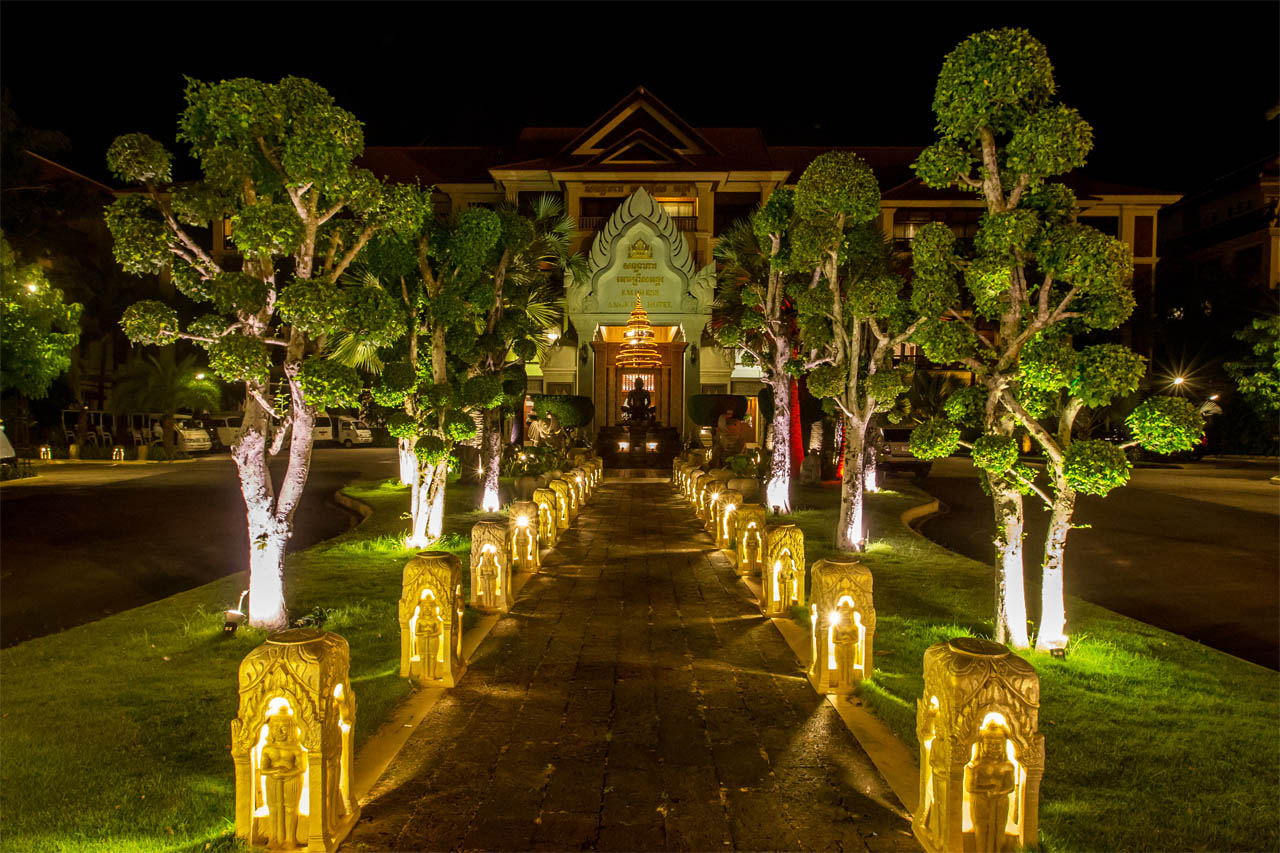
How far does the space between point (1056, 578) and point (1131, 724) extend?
187cm

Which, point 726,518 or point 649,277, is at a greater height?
point 649,277

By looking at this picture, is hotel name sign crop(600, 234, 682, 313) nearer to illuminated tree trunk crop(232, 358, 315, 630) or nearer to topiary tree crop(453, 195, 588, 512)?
topiary tree crop(453, 195, 588, 512)

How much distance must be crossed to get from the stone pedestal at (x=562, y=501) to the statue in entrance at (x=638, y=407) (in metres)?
12.6

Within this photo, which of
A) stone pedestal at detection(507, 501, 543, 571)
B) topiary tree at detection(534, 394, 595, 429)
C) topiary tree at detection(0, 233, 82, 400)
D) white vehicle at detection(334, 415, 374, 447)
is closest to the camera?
stone pedestal at detection(507, 501, 543, 571)

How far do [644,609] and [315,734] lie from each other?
5613mm

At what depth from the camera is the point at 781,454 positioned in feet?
57.7

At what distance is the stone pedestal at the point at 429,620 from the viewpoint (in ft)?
22.0

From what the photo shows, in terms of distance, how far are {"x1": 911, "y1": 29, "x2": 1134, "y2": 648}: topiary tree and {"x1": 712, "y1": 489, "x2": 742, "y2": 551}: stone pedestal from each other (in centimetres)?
512

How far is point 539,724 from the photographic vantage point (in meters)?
5.91

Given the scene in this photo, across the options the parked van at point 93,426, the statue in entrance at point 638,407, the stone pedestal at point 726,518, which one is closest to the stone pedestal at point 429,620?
the stone pedestal at point 726,518

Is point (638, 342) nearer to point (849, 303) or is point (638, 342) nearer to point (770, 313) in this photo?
point (770, 313)

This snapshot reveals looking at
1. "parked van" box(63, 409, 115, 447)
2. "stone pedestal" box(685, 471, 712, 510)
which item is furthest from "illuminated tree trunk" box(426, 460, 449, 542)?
"parked van" box(63, 409, 115, 447)

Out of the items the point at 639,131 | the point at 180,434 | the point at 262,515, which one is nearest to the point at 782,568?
the point at 262,515

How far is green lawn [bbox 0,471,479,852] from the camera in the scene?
457 cm
